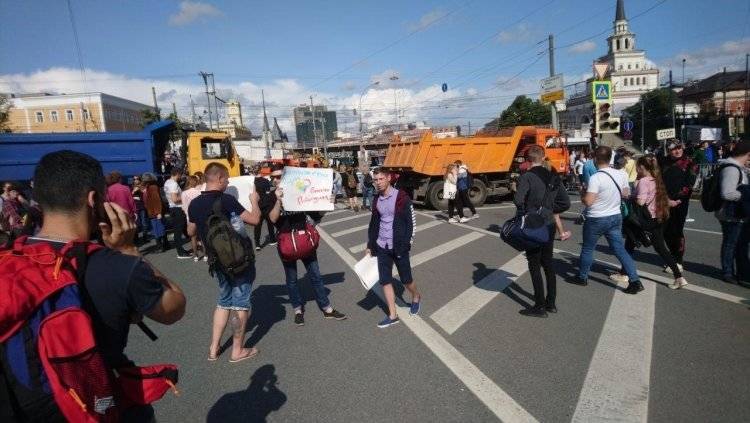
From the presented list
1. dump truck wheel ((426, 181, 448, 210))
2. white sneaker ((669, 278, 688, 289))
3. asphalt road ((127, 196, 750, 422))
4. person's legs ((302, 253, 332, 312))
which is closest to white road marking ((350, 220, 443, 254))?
asphalt road ((127, 196, 750, 422))

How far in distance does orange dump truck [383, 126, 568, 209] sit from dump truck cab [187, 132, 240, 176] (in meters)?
5.88

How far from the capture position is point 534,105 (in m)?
73.8

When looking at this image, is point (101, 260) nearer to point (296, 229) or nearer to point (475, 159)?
point (296, 229)

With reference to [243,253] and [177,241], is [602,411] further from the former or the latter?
[177,241]

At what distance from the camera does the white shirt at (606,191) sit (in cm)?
522

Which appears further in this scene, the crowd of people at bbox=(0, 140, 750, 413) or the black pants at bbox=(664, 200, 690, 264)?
the black pants at bbox=(664, 200, 690, 264)

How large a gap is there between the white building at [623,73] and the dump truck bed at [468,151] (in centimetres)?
10387

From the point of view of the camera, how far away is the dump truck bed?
1469 cm

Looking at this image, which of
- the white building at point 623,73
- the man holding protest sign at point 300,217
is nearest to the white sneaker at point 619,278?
the man holding protest sign at point 300,217

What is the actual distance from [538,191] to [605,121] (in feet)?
21.3

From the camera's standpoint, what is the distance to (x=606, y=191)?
522 cm

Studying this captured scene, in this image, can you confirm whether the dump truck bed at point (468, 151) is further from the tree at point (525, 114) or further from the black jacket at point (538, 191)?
the tree at point (525, 114)

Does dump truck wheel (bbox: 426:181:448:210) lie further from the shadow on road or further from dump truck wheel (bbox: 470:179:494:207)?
the shadow on road

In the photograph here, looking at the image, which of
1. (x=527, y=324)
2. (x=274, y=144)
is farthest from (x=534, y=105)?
(x=527, y=324)
